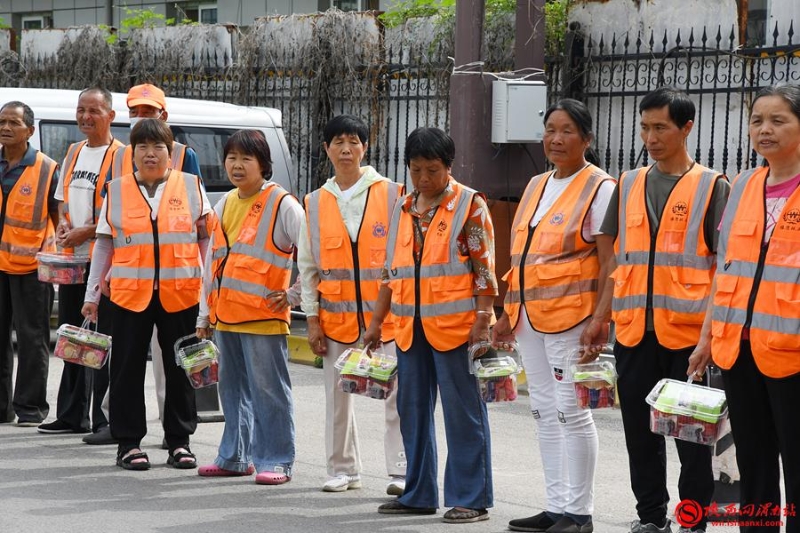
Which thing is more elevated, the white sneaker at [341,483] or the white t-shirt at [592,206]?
the white t-shirt at [592,206]

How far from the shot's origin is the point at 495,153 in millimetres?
11836

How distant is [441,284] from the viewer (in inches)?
258

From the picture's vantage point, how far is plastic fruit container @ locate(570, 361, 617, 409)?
19.3 ft

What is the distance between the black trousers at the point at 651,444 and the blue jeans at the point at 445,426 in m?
0.83

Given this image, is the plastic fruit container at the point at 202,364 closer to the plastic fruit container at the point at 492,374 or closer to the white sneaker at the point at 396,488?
the white sneaker at the point at 396,488

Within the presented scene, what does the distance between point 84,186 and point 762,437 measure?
496 centimetres

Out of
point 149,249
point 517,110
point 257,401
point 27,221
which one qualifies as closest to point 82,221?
point 27,221

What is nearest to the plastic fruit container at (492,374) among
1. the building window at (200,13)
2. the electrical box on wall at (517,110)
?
the electrical box on wall at (517,110)

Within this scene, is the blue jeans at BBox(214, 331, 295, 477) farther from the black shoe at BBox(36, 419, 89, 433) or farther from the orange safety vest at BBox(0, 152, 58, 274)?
the orange safety vest at BBox(0, 152, 58, 274)

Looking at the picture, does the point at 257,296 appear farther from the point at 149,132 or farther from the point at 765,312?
the point at 765,312

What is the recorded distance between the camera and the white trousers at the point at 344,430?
23.6 ft

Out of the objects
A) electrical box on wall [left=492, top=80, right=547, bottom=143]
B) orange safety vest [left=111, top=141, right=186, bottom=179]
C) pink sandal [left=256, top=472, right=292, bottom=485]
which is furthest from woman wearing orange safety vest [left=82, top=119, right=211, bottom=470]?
electrical box on wall [left=492, top=80, right=547, bottom=143]

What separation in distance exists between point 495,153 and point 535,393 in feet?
18.8

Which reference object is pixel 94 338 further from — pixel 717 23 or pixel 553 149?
pixel 717 23
